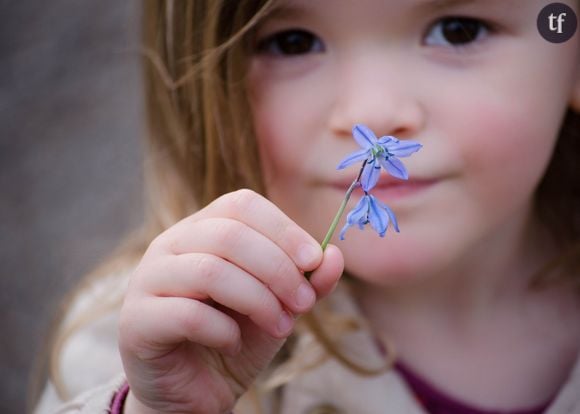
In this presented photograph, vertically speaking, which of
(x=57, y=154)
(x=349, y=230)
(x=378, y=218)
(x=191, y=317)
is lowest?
(x=57, y=154)

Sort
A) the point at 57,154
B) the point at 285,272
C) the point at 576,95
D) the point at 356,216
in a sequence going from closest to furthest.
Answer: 1. the point at 356,216
2. the point at 285,272
3. the point at 576,95
4. the point at 57,154

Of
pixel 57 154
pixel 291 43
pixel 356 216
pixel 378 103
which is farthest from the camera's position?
pixel 57 154

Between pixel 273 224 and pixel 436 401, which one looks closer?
pixel 273 224

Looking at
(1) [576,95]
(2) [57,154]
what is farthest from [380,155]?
(2) [57,154]

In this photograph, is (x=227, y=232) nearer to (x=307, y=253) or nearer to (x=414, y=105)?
(x=307, y=253)

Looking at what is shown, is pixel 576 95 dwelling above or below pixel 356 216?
below

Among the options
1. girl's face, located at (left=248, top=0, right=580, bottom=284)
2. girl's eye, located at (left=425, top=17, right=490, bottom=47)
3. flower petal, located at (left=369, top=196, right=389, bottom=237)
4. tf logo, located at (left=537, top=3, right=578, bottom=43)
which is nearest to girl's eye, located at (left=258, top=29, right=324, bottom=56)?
girl's face, located at (left=248, top=0, right=580, bottom=284)

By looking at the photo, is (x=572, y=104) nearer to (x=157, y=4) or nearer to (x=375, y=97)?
(x=375, y=97)

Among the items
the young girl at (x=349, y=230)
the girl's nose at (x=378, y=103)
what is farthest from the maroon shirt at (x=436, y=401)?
the girl's nose at (x=378, y=103)

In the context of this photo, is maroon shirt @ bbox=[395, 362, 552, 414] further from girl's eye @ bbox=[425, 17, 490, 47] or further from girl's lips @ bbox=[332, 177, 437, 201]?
girl's eye @ bbox=[425, 17, 490, 47]
